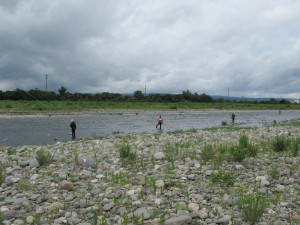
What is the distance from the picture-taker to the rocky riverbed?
7035mm

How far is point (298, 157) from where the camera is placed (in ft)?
41.8

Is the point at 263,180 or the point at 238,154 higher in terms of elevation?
the point at 238,154

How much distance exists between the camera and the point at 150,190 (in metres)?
8.60

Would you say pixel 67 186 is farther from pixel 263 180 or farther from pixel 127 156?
pixel 263 180

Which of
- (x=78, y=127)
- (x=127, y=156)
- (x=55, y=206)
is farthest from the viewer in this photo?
(x=78, y=127)

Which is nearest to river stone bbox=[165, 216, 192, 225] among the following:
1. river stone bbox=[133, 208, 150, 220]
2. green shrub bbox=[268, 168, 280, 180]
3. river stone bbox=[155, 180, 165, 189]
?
river stone bbox=[133, 208, 150, 220]

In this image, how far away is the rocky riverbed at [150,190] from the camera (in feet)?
23.1

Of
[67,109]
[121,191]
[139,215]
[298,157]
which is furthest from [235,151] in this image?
[67,109]

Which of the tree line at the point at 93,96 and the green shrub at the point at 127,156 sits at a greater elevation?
the tree line at the point at 93,96

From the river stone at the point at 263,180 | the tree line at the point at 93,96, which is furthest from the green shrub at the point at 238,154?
the tree line at the point at 93,96

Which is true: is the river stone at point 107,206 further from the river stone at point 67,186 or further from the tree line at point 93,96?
the tree line at point 93,96

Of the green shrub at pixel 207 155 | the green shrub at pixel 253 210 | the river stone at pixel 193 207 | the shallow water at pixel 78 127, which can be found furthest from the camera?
the shallow water at pixel 78 127

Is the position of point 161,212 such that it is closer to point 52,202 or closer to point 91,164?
point 52,202

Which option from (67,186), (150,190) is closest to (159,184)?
(150,190)
